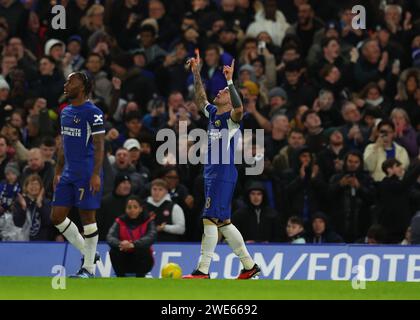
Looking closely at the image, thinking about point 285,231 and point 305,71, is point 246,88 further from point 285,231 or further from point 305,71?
point 285,231

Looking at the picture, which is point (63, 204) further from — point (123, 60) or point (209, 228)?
point (123, 60)

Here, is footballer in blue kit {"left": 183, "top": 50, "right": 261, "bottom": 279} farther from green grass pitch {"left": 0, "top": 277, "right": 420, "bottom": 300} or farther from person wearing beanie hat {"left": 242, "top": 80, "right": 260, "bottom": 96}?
person wearing beanie hat {"left": 242, "top": 80, "right": 260, "bottom": 96}

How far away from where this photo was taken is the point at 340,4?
2911cm

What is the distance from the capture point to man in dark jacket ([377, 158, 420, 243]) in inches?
911

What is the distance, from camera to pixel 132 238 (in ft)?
68.4

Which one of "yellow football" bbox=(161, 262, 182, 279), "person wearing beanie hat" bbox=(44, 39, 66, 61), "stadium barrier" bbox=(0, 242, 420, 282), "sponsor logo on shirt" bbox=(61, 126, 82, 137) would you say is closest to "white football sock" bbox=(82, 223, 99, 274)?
"sponsor logo on shirt" bbox=(61, 126, 82, 137)

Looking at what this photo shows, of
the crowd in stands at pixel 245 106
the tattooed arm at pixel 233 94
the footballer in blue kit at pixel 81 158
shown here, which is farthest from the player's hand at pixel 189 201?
the tattooed arm at pixel 233 94

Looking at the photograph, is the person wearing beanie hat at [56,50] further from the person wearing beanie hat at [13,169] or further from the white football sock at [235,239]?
the white football sock at [235,239]

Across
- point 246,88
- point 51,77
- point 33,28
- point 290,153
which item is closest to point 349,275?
point 290,153

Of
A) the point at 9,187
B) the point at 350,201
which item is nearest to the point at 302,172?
the point at 350,201

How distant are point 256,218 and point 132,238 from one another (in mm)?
2634

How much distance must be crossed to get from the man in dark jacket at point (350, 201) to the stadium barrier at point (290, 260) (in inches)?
63.4

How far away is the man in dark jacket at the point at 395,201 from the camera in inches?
911

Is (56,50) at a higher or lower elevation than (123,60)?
higher
